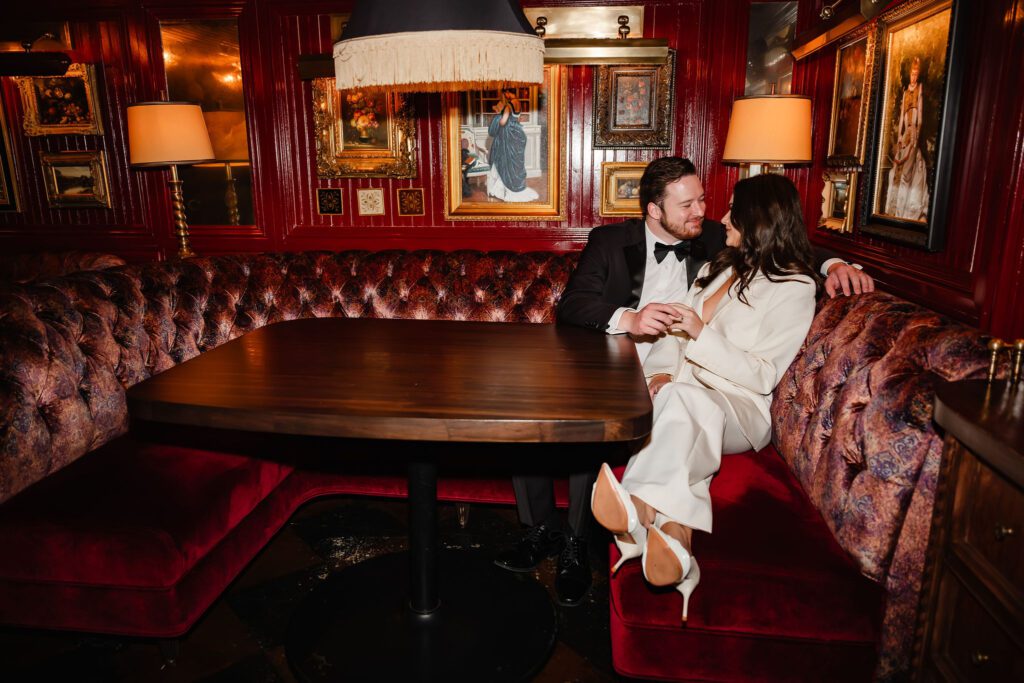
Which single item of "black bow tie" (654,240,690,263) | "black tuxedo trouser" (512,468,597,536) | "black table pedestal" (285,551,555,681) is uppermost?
"black bow tie" (654,240,690,263)

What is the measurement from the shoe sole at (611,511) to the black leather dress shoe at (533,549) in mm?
983

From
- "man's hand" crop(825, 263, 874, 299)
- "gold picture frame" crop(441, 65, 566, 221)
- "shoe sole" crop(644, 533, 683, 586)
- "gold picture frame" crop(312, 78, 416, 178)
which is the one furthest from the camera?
"gold picture frame" crop(312, 78, 416, 178)

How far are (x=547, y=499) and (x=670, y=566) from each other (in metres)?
1.10

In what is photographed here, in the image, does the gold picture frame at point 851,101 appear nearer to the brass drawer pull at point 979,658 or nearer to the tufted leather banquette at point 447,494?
the tufted leather banquette at point 447,494

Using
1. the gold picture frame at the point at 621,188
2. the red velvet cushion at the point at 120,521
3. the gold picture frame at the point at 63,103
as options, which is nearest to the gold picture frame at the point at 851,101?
the gold picture frame at the point at 621,188

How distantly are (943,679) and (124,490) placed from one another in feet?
8.07

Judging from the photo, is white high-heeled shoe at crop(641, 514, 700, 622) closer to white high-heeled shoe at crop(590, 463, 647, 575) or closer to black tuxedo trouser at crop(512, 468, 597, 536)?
white high-heeled shoe at crop(590, 463, 647, 575)

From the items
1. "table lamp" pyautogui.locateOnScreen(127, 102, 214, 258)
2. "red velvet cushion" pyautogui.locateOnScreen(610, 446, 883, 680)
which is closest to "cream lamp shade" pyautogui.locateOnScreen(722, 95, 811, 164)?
"red velvet cushion" pyautogui.locateOnScreen(610, 446, 883, 680)

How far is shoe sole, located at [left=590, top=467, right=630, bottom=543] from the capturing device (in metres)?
1.95

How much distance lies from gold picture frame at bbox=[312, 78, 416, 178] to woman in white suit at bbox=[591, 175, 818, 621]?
7.57ft

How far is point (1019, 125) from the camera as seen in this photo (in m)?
1.93

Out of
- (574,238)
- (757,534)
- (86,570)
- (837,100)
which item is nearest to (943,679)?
(757,534)

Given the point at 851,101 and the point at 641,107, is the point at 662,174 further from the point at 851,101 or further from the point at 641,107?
the point at 641,107

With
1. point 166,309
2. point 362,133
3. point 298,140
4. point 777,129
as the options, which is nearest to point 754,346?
point 777,129
